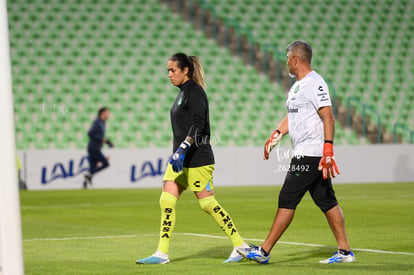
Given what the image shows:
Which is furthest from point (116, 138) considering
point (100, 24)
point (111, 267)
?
point (111, 267)

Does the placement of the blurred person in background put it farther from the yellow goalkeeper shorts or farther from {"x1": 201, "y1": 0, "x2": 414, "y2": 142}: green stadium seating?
the yellow goalkeeper shorts

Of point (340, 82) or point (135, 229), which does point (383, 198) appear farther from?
point (340, 82)

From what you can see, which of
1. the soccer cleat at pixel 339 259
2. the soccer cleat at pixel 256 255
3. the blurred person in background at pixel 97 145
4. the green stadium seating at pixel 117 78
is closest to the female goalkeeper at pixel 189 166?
the soccer cleat at pixel 256 255

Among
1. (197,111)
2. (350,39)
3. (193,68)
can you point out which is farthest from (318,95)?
(350,39)

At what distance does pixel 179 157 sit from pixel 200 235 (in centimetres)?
330

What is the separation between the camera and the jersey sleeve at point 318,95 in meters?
7.65

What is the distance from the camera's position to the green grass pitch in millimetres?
7715

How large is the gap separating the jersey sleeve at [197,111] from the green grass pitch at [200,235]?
1.27 metres

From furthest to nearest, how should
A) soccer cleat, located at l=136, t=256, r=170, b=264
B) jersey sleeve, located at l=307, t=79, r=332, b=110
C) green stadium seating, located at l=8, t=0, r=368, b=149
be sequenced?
green stadium seating, located at l=8, t=0, r=368, b=149 → soccer cleat, located at l=136, t=256, r=170, b=264 → jersey sleeve, located at l=307, t=79, r=332, b=110

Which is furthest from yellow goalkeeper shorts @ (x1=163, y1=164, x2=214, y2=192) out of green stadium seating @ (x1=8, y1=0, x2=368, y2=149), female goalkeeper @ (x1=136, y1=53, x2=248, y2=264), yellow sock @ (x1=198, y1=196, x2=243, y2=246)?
green stadium seating @ (x1=8, y1=0, x2=368, y2=149)

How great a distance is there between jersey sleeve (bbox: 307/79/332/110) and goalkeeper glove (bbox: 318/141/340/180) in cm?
38

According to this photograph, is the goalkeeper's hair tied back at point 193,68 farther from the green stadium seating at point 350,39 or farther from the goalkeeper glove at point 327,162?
the green stadium seating at point 350,39

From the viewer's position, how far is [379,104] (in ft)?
96.2

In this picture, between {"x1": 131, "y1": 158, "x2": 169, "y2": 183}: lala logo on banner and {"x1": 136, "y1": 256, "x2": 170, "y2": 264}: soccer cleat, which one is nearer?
{"x1": 136, "y1": 256, "x2": 170, "y2": 264}: soccer cleat
